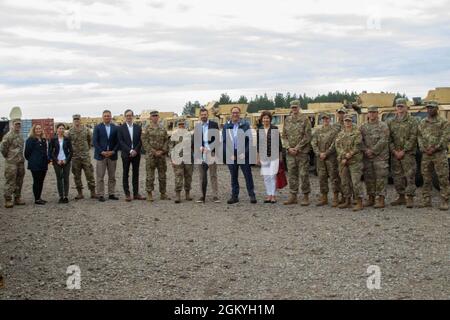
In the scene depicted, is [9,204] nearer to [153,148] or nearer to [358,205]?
[153,148]

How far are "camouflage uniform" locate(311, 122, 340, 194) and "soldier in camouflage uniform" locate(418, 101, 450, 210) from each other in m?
1.46

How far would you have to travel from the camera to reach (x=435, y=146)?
30.9 feet


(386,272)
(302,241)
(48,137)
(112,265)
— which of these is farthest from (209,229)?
(48,137)

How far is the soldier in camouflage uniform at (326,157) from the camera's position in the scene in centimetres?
1007

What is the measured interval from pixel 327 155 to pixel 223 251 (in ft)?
12.3

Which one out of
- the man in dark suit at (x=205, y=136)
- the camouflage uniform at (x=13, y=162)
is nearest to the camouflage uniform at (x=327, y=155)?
the man in dark suit at (x=205, y=136)

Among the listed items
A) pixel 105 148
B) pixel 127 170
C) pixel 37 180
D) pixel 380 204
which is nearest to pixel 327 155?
pixel 380 204

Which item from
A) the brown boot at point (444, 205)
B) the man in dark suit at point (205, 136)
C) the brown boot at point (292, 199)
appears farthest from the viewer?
the man in dark suit at point (205, 136)

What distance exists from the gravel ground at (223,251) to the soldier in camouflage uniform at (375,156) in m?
0.49

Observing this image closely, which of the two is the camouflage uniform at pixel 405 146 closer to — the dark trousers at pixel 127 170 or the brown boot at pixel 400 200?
the brown boot at pixel 400 200

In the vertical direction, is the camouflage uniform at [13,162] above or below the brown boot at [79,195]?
above

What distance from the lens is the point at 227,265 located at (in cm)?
636
